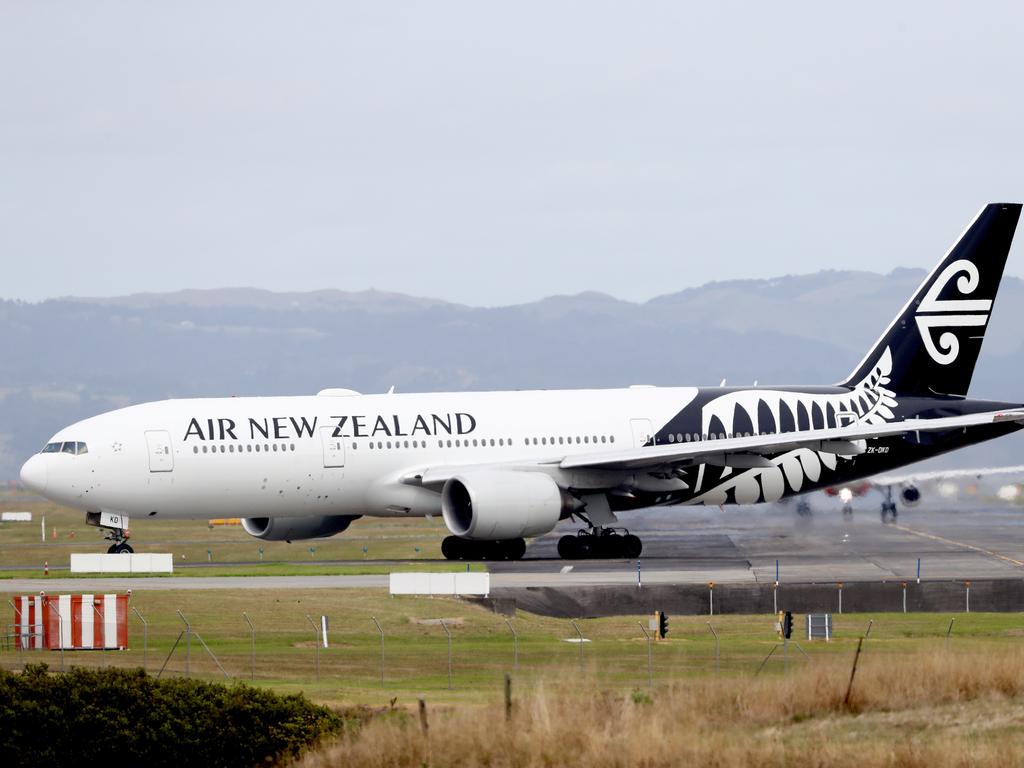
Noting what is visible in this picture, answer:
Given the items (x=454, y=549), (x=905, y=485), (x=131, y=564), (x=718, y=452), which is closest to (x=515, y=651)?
(x=718, y=452)

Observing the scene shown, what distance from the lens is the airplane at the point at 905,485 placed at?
61.5m

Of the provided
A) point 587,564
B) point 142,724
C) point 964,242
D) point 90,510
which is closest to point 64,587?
point 90,510

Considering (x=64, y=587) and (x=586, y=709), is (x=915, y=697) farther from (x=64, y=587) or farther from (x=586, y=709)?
(x=64, y=587)

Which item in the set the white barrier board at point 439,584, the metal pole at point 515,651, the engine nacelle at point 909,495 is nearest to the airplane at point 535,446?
the white barrier board at point 439,584

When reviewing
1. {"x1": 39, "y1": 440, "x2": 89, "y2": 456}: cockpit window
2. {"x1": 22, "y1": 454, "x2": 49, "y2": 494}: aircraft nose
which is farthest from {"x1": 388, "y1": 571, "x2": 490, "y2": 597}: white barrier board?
{"x1": 22, "y1": 454, "x2": 49, "y2": 494}: aircraft nose

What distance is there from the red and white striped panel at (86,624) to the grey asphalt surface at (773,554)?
7.43 meters

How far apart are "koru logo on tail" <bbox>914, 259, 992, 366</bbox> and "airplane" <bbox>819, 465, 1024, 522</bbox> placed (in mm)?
7355

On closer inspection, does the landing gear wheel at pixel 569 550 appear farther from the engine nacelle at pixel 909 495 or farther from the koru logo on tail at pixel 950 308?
the engine nacelle at pixel 909 495

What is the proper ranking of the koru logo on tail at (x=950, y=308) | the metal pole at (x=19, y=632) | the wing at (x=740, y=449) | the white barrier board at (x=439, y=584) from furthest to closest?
the koru logo on tail at (x=950, y=308) → the wing at (x=740, y=449) → the white barrier board at (x=439, y=584) → the metal pole at (x=19, y=632)

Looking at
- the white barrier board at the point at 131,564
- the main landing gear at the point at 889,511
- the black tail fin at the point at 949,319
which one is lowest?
the white barrier board at the point at 131,564

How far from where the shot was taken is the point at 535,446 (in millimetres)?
49781

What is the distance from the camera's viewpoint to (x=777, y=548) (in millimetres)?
54594

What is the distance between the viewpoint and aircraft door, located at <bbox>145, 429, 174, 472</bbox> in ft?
152

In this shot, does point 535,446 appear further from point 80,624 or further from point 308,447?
point 80,624
